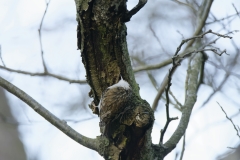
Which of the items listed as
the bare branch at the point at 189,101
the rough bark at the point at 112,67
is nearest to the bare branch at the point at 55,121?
the rough bark at the point at 112,67

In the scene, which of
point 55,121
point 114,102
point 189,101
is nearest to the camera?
point 114,102

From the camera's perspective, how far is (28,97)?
3.17 feet

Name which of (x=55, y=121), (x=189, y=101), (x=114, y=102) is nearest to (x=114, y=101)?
(x=114, y=102)

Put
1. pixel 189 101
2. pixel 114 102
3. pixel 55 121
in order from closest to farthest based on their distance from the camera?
1. pixel 114 102
2. pixel 55 121
3. pixel 189 101

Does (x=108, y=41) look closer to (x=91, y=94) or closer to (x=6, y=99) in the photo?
(x=91, y=94)

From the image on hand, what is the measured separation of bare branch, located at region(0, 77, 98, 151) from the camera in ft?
3.00

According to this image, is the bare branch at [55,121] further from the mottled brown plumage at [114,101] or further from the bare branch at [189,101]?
the bare branch at [189,101]

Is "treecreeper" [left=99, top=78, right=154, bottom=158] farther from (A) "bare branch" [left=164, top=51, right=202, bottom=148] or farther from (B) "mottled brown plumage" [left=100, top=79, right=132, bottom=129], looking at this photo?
(A) "bare branch" [left=164, top=51, right=202, bottom=148]

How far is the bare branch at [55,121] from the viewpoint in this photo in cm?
91

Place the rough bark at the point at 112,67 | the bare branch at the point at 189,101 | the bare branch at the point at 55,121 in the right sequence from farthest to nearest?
1. the bare branch at the point at 189,101
2. the bare branch at the point at 55,121
3. the rough bark at the point at 112,67

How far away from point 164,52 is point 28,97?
1681 mm

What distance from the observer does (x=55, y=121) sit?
0.95m

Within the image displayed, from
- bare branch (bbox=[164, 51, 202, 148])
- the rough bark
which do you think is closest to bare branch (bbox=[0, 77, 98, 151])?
the rough bark

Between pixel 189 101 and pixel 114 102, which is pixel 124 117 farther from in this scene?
pixel 189 101
